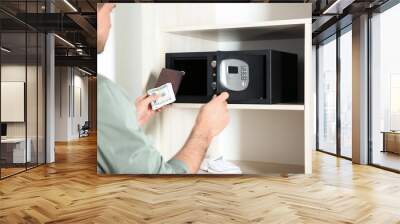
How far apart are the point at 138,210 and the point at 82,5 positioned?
5.26 meters

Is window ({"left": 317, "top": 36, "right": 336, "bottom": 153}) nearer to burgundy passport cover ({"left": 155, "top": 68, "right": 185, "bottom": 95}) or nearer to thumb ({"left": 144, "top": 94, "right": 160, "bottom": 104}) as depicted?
burgundy passport cover ({"left": 155, "top": 68, "right": 185, "bottom": 95})

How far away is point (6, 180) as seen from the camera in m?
5.50

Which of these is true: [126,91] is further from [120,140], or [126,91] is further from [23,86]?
[23,86]

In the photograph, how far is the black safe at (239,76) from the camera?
4914 millimetres

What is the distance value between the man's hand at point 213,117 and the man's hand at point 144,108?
563mm

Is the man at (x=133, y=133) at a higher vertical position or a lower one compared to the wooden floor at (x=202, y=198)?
higher

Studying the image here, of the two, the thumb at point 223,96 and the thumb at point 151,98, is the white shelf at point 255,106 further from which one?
the thumb at point 151,98

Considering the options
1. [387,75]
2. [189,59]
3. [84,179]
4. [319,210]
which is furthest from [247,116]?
[387,75]

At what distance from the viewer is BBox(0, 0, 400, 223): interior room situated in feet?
12.7

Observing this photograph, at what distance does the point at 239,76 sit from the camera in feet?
16.3

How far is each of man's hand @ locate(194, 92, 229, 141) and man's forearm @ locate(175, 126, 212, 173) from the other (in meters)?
0.02

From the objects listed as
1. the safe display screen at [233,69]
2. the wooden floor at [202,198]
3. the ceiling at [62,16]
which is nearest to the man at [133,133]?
the wooden floor at [202,198]

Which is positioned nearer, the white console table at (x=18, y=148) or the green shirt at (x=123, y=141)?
the green shirt at (x=123, y=141)

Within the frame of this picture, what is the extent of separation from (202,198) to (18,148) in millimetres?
3257
